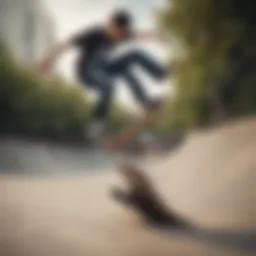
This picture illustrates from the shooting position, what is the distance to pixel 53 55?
158 centimetres

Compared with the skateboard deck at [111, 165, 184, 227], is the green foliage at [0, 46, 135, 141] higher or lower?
higher

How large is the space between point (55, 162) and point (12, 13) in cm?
49

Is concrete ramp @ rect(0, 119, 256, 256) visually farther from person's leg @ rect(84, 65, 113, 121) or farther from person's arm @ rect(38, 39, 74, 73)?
person's arm @ rect(38, 39, 74, 73)

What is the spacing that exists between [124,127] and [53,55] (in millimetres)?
321

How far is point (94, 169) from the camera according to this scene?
61.8 inches

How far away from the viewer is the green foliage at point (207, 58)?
158 cm

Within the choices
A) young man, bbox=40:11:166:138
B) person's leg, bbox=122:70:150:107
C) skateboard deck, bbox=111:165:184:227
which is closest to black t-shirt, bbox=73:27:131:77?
young man, bbox=40:11:166:138

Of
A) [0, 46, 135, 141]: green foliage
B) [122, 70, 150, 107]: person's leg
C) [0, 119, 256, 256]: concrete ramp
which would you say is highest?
[122, 70, 150, 107]: person's leg

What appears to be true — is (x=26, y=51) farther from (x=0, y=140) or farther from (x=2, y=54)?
Result: (x=0, y=140)

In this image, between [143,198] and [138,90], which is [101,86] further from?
[143,198]

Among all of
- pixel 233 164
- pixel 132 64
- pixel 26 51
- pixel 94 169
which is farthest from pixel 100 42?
pixel 233 164

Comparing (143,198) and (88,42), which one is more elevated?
(88,42)

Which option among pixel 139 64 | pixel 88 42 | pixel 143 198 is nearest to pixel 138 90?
pixel 139 64

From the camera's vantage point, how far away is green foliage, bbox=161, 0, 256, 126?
1577 millimetres
